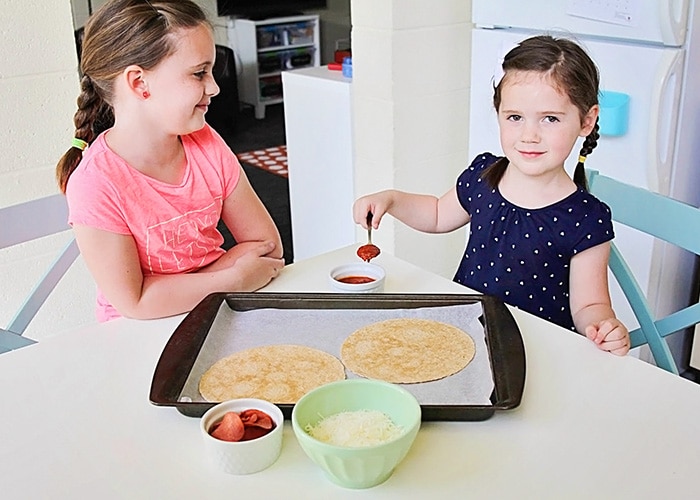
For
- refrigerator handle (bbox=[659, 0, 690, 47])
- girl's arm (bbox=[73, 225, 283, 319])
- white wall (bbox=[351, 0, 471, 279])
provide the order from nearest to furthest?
girl's arm (bbox=[73, 225, 283, 319])
refrigerator handle (bbox=[659, 0, 690, 47])
white wall (bbox=[351, 0, 471, 279])

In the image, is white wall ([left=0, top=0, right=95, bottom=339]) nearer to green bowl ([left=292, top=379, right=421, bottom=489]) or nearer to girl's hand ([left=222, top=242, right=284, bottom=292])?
girl's hand ([left=222, top=242, right=284, bottom=292])

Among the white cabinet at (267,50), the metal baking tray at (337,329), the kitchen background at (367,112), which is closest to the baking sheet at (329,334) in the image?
the metal baking tray at (337,329)

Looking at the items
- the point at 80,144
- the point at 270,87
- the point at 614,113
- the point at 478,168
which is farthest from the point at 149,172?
the point at 270,87

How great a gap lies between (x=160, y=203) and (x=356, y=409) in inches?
23.6

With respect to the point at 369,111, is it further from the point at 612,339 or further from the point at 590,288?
the point at 612,339

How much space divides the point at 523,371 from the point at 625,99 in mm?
1150

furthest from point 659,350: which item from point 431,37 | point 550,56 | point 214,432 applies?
point 431,37

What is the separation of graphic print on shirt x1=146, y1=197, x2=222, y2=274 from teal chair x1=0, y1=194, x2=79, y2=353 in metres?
0.21

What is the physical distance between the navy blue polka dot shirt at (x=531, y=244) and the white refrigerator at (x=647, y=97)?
64 centimetres

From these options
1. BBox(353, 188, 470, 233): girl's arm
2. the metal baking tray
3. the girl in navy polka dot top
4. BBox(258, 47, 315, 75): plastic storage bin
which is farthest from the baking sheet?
BBox(258, 47, 315, 75): plastic storage bin

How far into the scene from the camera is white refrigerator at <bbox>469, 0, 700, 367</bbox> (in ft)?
5.98

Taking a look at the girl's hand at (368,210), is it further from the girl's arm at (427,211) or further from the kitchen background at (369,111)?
the kitchen background at (369,111)

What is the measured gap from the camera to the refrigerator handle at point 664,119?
5.97ft

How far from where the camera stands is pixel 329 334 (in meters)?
1.09
